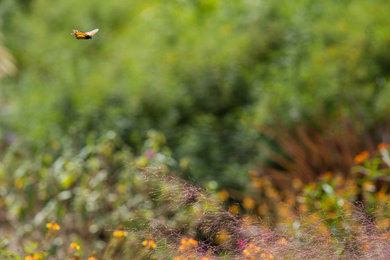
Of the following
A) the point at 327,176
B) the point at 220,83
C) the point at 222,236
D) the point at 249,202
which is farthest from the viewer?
the point at 220,83

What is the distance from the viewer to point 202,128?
5.92 meters

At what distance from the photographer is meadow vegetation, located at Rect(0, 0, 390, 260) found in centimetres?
365

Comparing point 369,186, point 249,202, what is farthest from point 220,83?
point 369,186

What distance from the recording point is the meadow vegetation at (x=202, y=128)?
3.65 metres

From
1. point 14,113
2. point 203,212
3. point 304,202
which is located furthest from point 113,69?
point 203,212

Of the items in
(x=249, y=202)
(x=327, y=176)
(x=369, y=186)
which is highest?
(x=369, y=186)

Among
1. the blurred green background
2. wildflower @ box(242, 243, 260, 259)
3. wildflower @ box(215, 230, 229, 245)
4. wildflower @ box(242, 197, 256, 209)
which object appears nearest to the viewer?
wildflower @ box(242, 243, 260, 259)

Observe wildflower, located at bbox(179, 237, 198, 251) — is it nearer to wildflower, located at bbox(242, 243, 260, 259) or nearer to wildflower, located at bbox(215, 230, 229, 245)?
wildflower, located at bbox(215, 230, 229, 245)

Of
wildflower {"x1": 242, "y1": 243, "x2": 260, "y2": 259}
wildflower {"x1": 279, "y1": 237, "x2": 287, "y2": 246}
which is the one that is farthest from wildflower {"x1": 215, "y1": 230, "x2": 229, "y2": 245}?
wildflower {"x1": 279, "y1": 237, "x2": 287, "y2": 246}

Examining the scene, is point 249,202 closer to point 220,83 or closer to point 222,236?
point 220,83

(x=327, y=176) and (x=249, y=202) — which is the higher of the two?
(x=327, y=176)

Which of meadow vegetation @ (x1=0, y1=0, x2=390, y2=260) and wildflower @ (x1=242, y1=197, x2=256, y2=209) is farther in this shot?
wildflower @ (x1=242, y1=197, x2=256, y2=209)

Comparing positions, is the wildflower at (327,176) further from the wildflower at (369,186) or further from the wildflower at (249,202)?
the wildflower at (249,202)

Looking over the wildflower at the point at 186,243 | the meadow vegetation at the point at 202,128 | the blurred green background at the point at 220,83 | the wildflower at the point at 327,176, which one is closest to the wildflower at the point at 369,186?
the meadow vegetation at the point at 202,128
